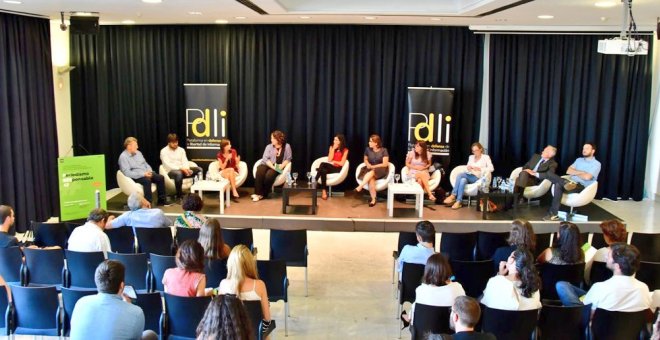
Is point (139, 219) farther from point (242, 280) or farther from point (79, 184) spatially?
point (79, 184)

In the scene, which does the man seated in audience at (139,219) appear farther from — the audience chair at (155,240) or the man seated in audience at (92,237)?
the man seated in audience at (92,237)

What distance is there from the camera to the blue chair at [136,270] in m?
5.45

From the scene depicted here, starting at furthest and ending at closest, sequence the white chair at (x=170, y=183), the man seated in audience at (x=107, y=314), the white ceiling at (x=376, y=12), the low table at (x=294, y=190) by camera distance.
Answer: the white chair at (x=170, y=183), the low table at (x=294, y=190), the white ceiling at (x=376, y=12), the man seated in audience at (x=107, y=314)

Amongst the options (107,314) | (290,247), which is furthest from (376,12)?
(107,314)

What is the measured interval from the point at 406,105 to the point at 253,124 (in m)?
2.73

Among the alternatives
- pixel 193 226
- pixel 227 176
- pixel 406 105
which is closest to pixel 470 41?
pixel 406 105

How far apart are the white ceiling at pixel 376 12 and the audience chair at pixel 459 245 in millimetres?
2654

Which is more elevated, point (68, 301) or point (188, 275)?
point (188, 275)

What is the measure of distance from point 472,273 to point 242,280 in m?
2.08

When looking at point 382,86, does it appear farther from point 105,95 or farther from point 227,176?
point 105,95

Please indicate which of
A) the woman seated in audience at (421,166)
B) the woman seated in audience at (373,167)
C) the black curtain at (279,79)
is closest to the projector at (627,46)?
the woman seated in audience at (421,166)

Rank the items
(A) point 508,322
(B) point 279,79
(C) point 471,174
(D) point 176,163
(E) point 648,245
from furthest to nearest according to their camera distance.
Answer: (B) point 279,79, (D) point 176,163, (C) point 471,174, (E) point 648,245, (A) point 508,322

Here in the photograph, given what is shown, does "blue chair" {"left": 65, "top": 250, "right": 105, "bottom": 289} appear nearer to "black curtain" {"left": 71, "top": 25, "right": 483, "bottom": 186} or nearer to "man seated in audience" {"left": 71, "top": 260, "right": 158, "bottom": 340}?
"man seated in audience" {"left": 71, "top": 260, "right": 158, "bottom": 340}

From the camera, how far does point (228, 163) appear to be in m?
10.4
